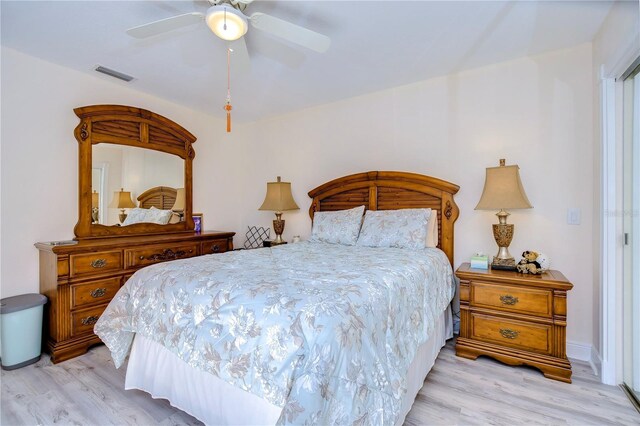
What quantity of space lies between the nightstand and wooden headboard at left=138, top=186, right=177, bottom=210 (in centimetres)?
324

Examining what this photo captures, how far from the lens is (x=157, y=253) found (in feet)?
10.00

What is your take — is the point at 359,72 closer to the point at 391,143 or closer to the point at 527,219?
the point at 391,143

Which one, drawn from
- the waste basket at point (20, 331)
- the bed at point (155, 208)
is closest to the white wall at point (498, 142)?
the bed at point (155, 208)

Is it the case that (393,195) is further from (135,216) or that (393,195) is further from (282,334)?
(135,216)

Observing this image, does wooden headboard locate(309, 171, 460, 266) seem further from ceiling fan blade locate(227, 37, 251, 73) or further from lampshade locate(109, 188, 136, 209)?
lampshade locate(109, 188, 136, 209)

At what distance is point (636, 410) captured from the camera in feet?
5.71

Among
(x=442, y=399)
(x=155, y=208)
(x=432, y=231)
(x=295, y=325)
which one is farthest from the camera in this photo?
(x=155, y=208)

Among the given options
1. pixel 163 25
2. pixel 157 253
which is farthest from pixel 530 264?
pixel 157 253

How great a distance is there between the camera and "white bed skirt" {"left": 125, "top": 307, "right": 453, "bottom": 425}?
1.32 meters

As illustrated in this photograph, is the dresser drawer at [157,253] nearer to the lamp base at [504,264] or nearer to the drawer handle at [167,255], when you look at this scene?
the drawer handle at [167,255]

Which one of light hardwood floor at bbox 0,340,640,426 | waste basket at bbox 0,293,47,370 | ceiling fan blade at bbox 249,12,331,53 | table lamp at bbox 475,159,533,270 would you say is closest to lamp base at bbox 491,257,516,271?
table lamp at bbox 475,159,533,270

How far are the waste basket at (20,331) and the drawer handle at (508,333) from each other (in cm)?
360

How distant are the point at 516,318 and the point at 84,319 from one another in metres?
3.46

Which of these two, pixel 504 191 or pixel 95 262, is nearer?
pixel 504 191
